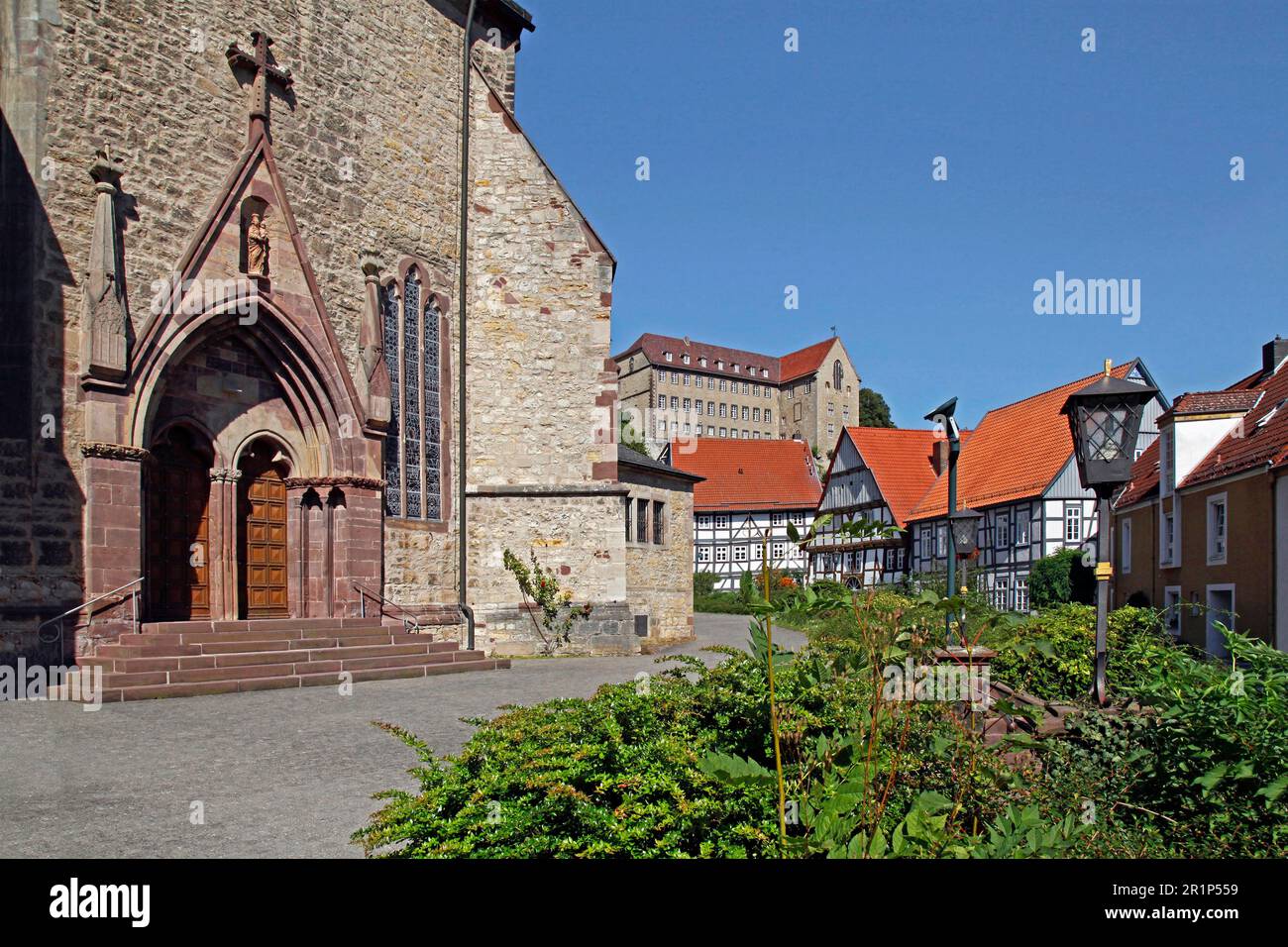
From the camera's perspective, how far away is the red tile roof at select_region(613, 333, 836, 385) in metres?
107

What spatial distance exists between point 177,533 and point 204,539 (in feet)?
1.55

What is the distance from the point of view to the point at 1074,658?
7.80 metres

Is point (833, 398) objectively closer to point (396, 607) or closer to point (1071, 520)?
point (1071, 520)

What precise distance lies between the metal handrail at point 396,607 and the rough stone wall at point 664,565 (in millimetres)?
5443

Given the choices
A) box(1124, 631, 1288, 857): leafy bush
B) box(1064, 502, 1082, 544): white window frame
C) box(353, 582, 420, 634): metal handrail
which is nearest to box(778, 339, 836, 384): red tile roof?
box(1064, 502, 1082, 544): white window frame

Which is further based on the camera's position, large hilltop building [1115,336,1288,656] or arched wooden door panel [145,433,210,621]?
large hilltop building [1115,336,1288,656]

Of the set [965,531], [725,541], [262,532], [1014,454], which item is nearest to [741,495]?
[725,541]

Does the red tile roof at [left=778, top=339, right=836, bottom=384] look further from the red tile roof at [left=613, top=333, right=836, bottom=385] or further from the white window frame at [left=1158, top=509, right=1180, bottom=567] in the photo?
the white window frame at [left=1158, top=509, right=1180, bottom=567]

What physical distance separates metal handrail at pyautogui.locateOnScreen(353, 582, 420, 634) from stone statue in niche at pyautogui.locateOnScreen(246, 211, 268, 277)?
526cm

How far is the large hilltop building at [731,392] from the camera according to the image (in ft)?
342

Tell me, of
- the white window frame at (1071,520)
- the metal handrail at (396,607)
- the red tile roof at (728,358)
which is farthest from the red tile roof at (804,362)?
the metal handrail at (396,607)

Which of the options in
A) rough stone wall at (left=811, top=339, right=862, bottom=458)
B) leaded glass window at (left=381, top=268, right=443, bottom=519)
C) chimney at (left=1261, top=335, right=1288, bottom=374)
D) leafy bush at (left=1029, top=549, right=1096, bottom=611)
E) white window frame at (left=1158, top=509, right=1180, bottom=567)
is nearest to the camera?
leaded glass window at (left=381, top=268, right=443, bottom=519)
